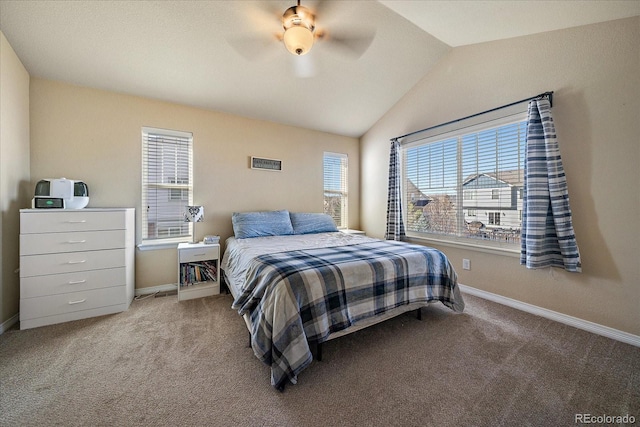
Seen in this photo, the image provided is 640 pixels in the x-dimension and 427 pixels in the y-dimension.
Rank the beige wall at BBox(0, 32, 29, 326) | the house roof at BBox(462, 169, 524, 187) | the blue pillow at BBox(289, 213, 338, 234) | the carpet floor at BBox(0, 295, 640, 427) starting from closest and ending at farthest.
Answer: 1. the carpet floor at BBox(0, 295, 640, 427)
2. the beige wall at BBox(0, 32, 29, 326)
3. the house roof at BBox(462, 169, 524, 187)
4. the blue pillow at BBox(289, 213, 338, 234)

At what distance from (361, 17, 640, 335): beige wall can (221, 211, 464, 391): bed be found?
36.6 inches

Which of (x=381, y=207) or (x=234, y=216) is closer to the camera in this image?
(x=234, y=216)

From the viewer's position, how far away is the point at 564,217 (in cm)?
208

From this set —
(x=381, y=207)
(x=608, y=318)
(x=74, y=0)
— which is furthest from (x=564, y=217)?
(x=74, y=0)

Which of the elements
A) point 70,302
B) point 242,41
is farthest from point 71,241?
point 242,41

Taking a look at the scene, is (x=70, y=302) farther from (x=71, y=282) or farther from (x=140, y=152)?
(x=140, y=152)

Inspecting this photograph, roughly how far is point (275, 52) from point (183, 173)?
188cm

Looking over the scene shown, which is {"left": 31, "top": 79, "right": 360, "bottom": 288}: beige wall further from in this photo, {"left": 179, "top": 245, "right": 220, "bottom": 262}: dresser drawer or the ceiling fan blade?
the ceiling fan blade

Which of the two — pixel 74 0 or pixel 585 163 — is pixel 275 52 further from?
pixel 585 163

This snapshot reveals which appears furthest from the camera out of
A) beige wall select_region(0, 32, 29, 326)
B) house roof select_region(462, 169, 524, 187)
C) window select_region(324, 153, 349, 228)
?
window select_region(324, 153, 349, 228)

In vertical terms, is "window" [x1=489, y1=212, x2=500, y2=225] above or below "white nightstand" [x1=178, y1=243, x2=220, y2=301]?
above

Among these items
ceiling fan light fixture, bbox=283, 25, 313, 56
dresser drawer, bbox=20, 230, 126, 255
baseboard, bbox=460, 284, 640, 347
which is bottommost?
baseboard, bbox=460, 284, 640, 347

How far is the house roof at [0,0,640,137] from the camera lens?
1965 mm

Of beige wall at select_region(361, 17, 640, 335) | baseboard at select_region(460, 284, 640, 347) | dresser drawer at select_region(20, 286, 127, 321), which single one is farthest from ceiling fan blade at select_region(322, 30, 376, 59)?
dresser drawer at select_region(20, 286, 127, 321)
